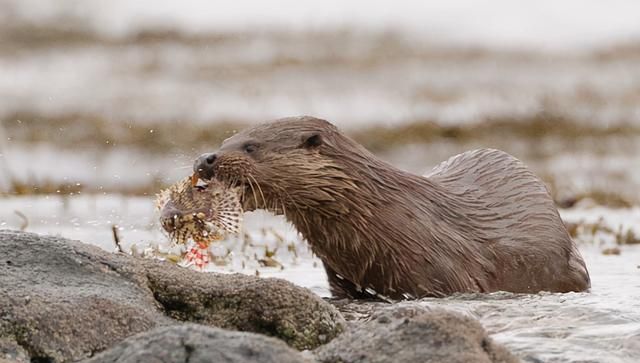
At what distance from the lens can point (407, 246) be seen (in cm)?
688

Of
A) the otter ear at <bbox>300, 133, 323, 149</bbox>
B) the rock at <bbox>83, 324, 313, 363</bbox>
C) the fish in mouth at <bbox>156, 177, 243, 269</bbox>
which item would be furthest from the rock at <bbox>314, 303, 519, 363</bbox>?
the otter ear at <bbox>300, 133, 323, 149</bbox>

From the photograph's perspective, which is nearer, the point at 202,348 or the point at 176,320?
the point at 202,348

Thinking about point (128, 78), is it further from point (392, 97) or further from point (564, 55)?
point (564, 55)

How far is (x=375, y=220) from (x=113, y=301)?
7.02 ft

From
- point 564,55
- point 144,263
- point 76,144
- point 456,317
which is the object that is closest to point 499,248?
point 144,263

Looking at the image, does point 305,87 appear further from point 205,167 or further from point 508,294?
point 205,167

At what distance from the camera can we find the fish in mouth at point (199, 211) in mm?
6477

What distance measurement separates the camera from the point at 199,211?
6496 mm

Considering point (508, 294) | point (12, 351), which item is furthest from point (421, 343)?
point (508, 294)

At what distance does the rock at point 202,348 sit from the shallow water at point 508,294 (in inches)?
61.1

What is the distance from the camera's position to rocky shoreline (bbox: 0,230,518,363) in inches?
163

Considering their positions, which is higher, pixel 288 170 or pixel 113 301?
pixel 288 170

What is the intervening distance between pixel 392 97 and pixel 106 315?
18.0 meters

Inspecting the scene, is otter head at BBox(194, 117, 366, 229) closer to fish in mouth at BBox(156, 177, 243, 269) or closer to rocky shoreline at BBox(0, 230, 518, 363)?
fish in mouth at BBox(156, 177, 243, 269)
